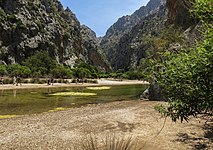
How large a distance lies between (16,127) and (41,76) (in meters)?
82.6

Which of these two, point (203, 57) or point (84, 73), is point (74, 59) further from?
point (203, 57)

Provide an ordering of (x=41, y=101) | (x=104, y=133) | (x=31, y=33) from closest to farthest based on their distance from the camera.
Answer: (x=104, y=133) < (x=41, y=101) < (x=31, y=33)

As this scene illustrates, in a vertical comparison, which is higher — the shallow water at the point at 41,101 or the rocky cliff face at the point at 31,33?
the rocky cliff face at the point at 31,33

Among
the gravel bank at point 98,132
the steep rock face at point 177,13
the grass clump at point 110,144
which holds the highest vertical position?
the steep rock face at point 177,13

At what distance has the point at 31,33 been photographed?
12338cm

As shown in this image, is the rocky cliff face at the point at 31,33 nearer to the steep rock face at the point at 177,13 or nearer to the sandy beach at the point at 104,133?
the steep rock face at the point at 177,13

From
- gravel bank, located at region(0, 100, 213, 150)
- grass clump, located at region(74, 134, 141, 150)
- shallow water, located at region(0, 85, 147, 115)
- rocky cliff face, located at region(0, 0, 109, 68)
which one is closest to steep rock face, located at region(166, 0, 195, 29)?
shallow water, located at region(0, 85, 147, 115)

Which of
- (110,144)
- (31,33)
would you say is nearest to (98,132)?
(110,144)

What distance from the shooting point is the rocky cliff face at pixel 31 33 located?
368ft

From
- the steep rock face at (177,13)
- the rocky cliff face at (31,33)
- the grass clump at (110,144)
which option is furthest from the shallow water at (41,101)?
the rocky cliff face at (31,33)

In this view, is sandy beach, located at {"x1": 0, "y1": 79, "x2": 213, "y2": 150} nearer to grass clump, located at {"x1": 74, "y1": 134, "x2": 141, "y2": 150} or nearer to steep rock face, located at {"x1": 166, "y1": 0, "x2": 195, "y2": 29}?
grass clump, located at {"x1": 74, "y1": 134, "x2": 141, "y2": 150}

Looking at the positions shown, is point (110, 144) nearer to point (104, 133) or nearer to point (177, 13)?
point (104, 133)

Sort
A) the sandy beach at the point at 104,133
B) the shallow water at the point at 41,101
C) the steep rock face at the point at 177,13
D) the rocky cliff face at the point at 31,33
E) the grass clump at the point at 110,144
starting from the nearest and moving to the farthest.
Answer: the grass clump at the point at 110,144 → the sandy beach at the point at 104,133 → the shallow water at the point at 41,101 → the steep rock face at the point at 177,13 → the rocky cliff face at the point at 31,33

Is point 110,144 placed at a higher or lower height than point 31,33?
lower
